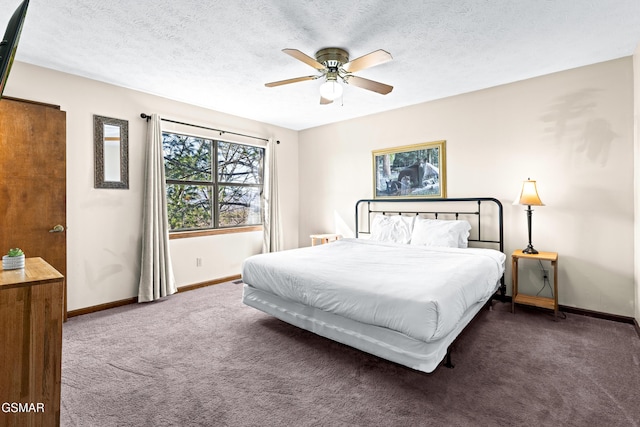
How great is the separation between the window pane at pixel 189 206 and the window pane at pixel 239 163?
16.4 inches

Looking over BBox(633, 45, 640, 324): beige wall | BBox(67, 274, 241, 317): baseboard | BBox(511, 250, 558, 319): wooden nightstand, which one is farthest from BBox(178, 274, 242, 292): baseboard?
BBox(633, 45, 640, 324): beige wall

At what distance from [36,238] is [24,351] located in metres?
2.28

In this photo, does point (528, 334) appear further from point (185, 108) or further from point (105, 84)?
point (105, 84)

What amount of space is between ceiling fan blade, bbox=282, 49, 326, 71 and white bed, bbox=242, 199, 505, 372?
177 centimetres

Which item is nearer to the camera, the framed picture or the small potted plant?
the small potted plant

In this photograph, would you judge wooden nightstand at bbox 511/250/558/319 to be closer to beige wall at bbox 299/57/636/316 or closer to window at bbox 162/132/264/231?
beige wall at bbox 299/57/636/316

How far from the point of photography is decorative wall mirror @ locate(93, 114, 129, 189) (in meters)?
3.65

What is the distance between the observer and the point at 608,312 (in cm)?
325

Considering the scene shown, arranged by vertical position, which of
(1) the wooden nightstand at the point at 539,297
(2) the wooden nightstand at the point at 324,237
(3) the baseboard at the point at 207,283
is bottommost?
(3) the baseboard at the point at 207,283

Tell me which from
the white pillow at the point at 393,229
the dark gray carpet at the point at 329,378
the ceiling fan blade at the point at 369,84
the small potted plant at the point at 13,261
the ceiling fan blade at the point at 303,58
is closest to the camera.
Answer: the small potted plant at the point at 13,261

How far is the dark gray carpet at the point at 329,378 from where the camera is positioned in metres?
1.83

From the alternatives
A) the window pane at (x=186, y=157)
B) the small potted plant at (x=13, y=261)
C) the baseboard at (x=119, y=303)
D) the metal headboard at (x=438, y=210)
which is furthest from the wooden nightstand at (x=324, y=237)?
the small potted plant at (x=13, y=261)

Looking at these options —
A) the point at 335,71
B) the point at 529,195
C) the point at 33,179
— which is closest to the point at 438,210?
the point at 529,195

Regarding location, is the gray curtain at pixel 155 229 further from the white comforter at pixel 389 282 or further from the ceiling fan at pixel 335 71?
the ceiling fan at pixel 335 71
